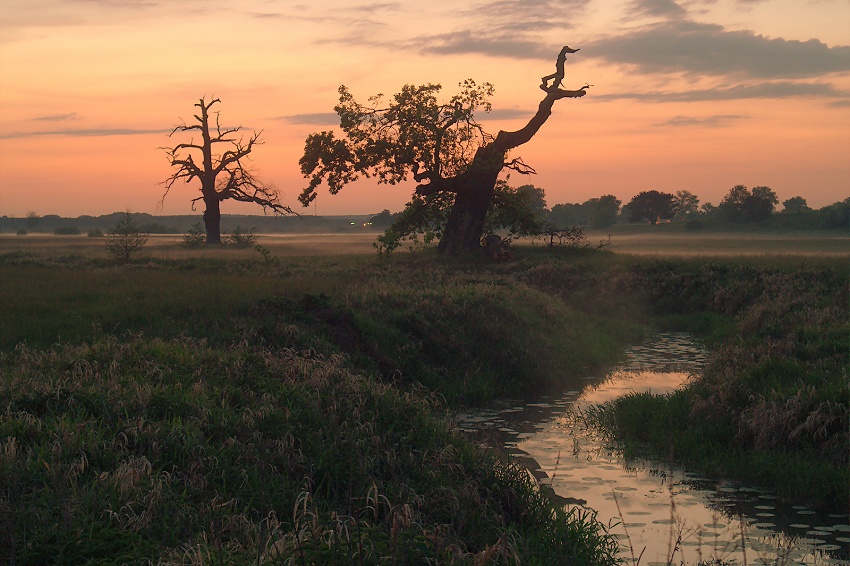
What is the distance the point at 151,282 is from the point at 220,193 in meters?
39.4

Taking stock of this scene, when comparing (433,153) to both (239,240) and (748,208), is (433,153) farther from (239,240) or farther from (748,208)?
(748,208)

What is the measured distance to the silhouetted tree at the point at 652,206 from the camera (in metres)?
130

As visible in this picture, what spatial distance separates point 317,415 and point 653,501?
5.00 m

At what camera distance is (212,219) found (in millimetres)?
65312

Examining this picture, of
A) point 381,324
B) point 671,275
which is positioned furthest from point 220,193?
point 381,324

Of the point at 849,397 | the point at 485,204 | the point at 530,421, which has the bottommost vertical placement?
the point at 530,421

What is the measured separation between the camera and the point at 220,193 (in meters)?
64.6

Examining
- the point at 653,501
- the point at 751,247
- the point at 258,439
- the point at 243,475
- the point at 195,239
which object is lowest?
the point at 653,501

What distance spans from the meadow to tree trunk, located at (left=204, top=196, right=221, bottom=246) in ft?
120

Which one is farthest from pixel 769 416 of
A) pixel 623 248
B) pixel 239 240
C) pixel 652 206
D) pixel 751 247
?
pixel 652 206

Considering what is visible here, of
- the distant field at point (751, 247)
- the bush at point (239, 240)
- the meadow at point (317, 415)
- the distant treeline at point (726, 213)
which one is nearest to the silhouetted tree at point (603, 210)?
the distant treeline at point (726, 213)

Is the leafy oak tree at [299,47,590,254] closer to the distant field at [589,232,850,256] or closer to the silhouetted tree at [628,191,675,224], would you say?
the distant field at [589,232,850,256]

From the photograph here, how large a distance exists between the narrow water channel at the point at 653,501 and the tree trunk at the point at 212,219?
163 feet

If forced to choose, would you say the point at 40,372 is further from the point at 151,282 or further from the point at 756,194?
the point at 756,194
